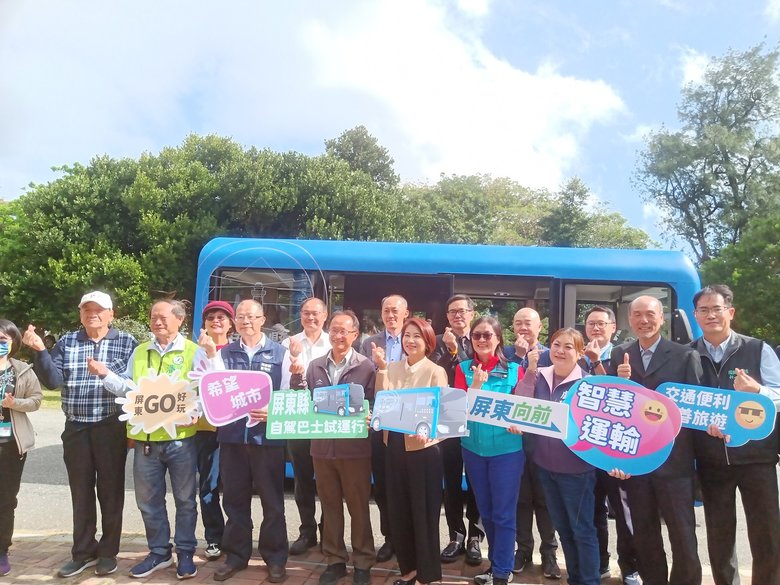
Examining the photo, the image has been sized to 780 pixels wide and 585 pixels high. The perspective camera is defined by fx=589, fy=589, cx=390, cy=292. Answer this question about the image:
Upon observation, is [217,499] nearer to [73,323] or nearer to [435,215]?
[73,323]

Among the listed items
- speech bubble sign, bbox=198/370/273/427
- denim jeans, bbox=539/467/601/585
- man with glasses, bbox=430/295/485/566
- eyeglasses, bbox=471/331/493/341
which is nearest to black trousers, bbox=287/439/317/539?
speech bubble sign, bbox=198/370/273/427

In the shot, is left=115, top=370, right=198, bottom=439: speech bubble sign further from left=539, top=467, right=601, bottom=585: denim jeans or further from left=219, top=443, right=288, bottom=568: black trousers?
left=539, top=467, right=601, bottom=585: denim jeans

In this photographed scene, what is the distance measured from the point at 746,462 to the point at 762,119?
30.2 metres

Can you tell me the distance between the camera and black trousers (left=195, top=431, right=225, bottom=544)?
14.5 feet

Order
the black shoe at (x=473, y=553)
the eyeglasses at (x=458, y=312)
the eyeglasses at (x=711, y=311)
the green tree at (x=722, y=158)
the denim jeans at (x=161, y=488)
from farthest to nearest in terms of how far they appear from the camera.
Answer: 1. the green tree at (x=722, y=158)
2. the eyeglasses at (x=458, y=312)
3. the black shoe at (x=473, y=553)
4. the denim jeans at (x=161, y=488)
5. the eyeglasses at (x=711, y=311)

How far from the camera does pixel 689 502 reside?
11.5 feet

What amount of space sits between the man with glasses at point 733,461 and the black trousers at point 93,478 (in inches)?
151

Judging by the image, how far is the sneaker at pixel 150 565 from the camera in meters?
→ 4.00

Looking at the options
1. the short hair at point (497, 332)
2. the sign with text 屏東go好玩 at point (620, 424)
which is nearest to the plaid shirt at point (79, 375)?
the short hair at point (497, 332)

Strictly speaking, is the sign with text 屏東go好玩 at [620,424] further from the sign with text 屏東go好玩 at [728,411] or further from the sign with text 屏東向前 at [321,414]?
the sign with text 屏東向前 at [321,414]

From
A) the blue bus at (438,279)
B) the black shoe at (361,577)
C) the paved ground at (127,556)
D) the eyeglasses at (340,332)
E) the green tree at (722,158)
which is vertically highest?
the green tree at (722,158)

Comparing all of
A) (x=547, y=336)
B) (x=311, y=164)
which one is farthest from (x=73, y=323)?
(x=547, y=336)

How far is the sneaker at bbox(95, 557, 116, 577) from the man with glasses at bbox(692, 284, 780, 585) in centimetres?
394

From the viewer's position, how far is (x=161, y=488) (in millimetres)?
4117
